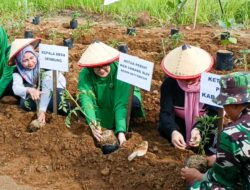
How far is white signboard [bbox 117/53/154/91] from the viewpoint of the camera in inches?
127

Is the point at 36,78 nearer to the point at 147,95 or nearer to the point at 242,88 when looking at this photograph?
the point at 147,95

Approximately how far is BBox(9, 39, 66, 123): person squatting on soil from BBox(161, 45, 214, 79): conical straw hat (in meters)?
1.06

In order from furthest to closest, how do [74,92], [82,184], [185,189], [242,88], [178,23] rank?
1. [178,23]
2. [74,92]
3. [82,184]
4. [185,189]
5. [242,88]

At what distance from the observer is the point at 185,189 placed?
2809 mm

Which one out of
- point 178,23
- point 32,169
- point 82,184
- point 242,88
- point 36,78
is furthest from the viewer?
point 178,23

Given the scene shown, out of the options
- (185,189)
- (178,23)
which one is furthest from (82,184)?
(178,23)

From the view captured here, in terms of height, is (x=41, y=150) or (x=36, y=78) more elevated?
Result: (x=36, y=78)

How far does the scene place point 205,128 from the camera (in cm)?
304

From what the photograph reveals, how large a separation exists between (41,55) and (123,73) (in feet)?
2.29

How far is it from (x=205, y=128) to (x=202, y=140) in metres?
0.19

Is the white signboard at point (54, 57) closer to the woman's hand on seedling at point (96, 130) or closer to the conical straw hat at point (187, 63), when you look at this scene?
the woman's hand on seedling at point (96, 130)

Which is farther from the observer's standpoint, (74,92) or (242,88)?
(74,92)

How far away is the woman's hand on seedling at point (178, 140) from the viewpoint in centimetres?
326

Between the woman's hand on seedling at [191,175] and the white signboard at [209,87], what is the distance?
1.44ft
